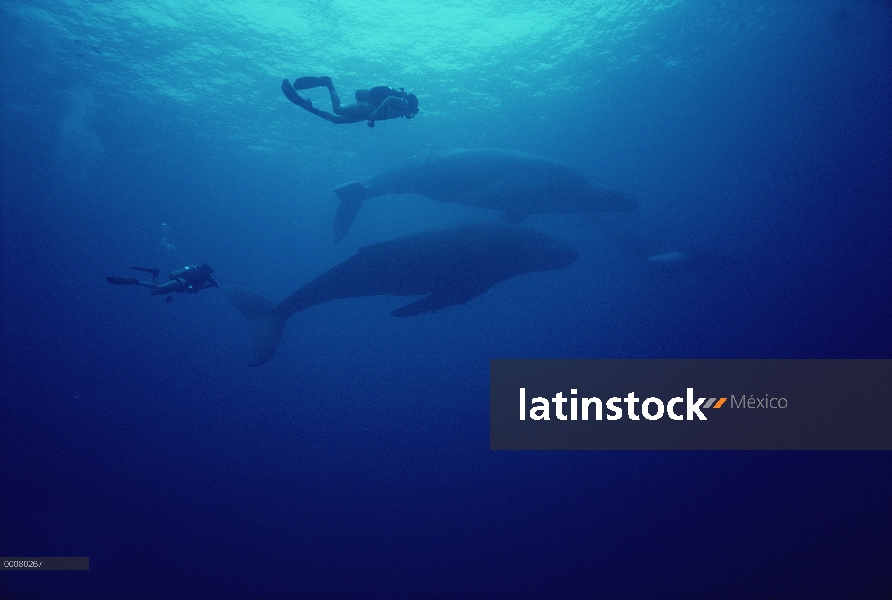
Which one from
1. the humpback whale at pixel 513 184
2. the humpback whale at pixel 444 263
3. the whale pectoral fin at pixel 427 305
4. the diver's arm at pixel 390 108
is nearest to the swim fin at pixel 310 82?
the diver's arm at pixel 390 108

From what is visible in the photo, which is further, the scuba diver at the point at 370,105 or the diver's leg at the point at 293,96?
the scuba diver at the point at 370,105

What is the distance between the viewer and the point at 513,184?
8.85 metres

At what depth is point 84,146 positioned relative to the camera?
33.5 meters

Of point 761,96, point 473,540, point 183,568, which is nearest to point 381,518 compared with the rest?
point 473,540

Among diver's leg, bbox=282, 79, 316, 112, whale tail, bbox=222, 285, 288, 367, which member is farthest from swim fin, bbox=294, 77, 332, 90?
whale tail, bbox=222, 285, 288, 367

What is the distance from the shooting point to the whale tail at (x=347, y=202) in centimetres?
1161

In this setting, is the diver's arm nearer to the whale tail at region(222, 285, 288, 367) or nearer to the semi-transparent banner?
the whale tail at region(222, 285, 288, 367)

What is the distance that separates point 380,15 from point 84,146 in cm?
2933

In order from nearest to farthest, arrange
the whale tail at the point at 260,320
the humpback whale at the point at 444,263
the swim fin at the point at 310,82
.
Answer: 1. the humpback whale at the point at 444,263
2. the swim fin at the point at 310,82
3. the whale tail at the point at 260,320

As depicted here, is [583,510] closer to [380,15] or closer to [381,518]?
[381,518]

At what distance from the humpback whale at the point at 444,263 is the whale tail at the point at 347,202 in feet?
15.1

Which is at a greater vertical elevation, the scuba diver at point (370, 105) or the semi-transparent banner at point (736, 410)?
the scuba diver at point (370, 105)

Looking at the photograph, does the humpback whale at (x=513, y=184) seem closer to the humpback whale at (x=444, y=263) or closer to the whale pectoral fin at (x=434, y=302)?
the humpback whale at (x=444, y=263)

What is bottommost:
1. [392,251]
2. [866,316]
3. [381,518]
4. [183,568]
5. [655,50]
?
[183,568]
